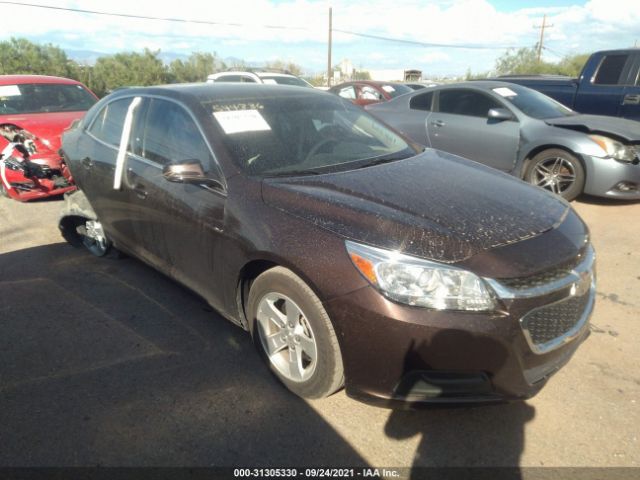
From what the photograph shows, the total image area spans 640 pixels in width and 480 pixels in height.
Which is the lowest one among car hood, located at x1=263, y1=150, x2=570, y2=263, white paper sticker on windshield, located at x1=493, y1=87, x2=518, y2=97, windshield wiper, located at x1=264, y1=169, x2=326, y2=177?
car hood, located at x1=263, y1=150, x2=570, y2=263

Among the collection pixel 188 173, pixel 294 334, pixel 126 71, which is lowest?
pixel 294 334

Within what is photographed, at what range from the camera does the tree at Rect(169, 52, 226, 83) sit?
31.2 metres

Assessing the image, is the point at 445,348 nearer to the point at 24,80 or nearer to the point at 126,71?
the point at 24,80

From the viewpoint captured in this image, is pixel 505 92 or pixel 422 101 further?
pixel 422 101

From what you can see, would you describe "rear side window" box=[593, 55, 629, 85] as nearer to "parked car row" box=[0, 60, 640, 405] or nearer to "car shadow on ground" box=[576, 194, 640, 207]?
"car shadow on ground" box=[576, 194, 640, 207]

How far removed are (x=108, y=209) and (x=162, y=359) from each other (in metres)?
1.52

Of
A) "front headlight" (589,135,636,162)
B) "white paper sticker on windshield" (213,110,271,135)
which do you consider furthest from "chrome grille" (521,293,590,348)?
"front headlight" (589,135,636,162)

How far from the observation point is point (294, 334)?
2.35 meters

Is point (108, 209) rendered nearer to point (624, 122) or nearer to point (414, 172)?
point (414, 172)

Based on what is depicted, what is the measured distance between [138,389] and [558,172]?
523 centimetres

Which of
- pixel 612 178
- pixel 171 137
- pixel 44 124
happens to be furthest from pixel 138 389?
pixel 612 178

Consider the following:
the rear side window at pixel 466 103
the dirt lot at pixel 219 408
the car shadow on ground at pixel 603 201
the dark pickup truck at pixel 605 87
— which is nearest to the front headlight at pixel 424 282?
the dirt lot at pixel 219 408

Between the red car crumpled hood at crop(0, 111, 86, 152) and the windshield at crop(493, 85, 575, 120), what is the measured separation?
5.88 meters

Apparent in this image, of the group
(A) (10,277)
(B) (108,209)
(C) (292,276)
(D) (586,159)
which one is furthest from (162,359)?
(D) (586,159)
